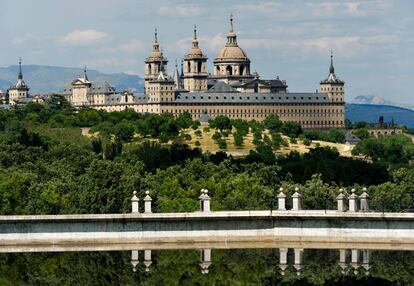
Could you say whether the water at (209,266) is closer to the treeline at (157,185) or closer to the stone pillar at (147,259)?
the stone pillar at (147,259)

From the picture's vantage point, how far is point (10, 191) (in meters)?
80.4

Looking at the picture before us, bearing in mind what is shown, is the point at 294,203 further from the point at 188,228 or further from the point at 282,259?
the point at 282,259

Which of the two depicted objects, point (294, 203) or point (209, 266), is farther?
point (294, 203)

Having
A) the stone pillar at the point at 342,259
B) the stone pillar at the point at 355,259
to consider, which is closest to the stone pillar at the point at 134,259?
the stone pillar at the point at 342,259

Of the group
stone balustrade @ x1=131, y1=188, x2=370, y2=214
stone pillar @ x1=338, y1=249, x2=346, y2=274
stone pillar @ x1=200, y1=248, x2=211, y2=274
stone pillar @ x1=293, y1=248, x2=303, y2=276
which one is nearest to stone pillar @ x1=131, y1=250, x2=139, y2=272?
stone pillar @ x1=200, y1=248, x2=211, y2=274

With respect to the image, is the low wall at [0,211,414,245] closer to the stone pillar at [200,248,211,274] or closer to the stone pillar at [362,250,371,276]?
the stone pillar at [200,248,211,274]

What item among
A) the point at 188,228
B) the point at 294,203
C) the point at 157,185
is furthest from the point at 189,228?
the point at 157,185

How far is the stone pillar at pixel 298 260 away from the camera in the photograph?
193ft

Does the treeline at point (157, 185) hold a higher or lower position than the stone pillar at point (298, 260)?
higher

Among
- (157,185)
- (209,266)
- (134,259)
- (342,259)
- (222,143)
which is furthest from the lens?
(222,143)

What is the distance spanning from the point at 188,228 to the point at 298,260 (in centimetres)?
959

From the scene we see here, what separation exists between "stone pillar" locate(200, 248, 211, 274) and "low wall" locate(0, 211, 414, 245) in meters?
3.40

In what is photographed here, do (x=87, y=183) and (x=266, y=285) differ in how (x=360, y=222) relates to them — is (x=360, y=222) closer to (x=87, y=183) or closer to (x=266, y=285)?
(x=266, y=285)

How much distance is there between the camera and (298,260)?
61.8 metres
